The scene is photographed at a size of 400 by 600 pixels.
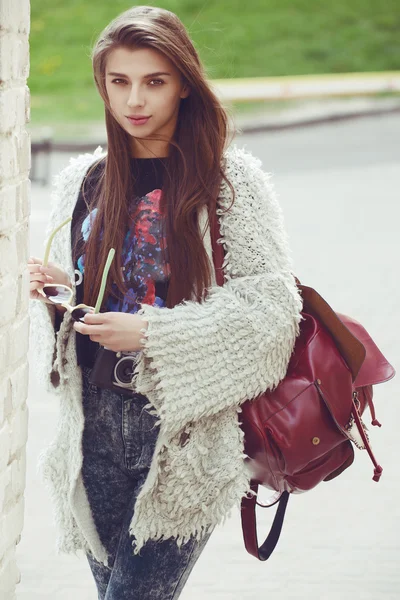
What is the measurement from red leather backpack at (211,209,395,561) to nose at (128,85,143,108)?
1.05 feet

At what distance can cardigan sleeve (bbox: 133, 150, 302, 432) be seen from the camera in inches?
94.7

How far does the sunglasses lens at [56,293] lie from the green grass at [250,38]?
18.8m

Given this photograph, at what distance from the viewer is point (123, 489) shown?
2576 millimetres

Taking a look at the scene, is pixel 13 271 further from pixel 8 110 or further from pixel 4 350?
pixel 8 110

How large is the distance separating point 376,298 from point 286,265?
19.2ft

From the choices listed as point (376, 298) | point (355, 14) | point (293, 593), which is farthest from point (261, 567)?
point (355, 14)

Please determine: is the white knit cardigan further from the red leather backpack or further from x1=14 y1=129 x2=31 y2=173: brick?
x1=14 y1=129 x2=31 y2=173: brick

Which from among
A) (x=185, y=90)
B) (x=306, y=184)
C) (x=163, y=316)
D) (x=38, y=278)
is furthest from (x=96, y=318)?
(x=306, y=184)

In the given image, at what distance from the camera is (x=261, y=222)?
252cm

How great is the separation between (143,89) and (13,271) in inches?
20.2

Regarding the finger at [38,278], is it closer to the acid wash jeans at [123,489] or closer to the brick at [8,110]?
the acid wash jeans at [123,489]

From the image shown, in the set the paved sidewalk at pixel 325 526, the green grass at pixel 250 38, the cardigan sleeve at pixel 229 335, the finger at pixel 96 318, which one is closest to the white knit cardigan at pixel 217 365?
the cardigan sleeve at pixel 229 335

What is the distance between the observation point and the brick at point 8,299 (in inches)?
88.8

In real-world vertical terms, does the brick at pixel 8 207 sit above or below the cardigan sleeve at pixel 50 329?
above
